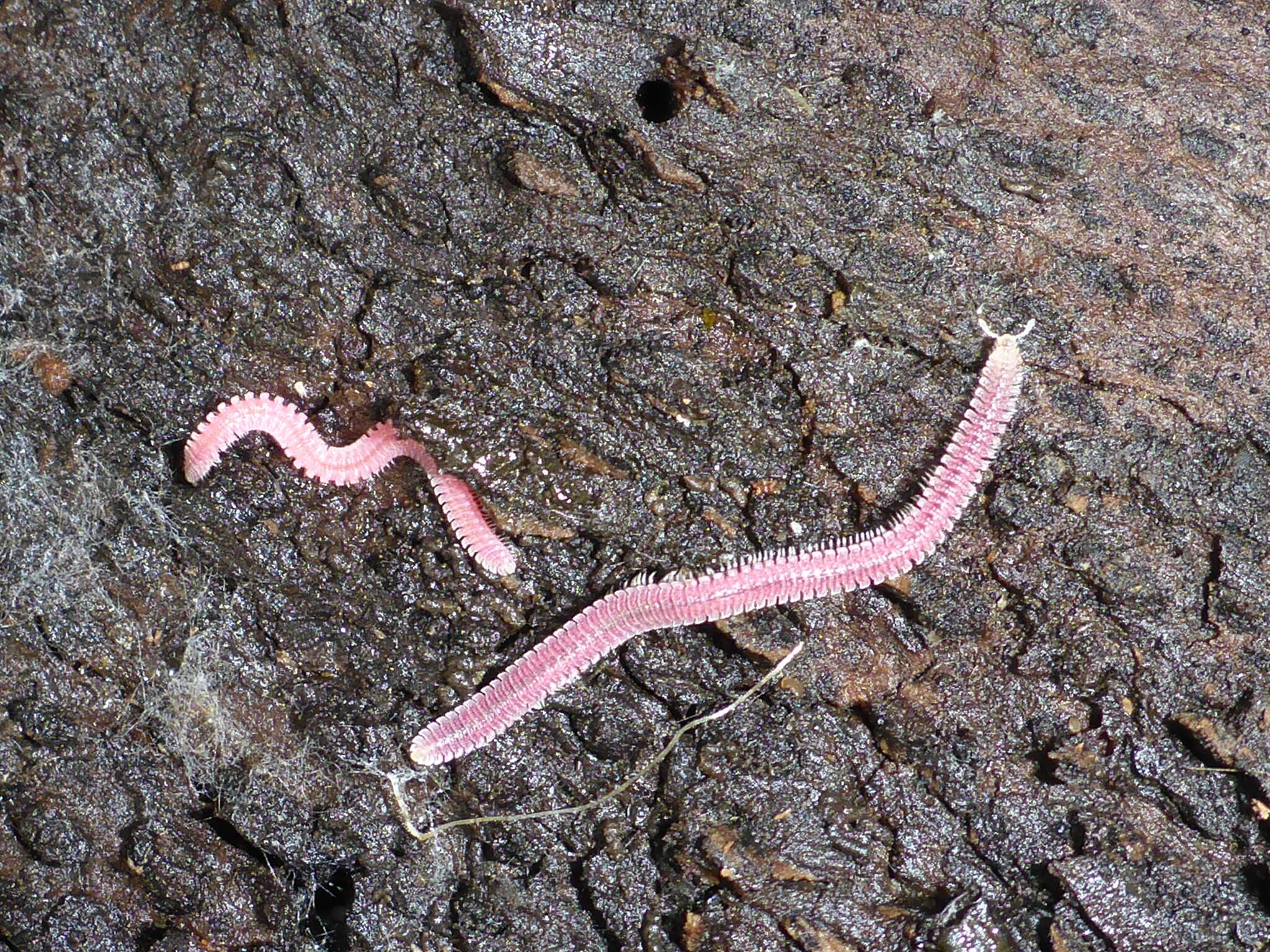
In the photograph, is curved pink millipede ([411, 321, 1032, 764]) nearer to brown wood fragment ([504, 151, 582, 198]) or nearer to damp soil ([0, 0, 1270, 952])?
damp soil ([0, 0, 1270, 952])

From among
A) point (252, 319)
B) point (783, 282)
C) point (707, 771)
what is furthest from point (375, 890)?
point (783, 282)

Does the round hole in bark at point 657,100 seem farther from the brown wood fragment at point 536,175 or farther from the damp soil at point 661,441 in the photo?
the brown wood fragment at point 536,175

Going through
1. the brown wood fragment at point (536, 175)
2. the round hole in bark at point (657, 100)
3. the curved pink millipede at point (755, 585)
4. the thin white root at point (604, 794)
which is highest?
the round hole in bark at point (657, 100)

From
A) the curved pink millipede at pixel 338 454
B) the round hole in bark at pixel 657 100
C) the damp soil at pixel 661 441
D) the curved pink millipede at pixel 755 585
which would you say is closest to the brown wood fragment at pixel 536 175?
the damp soil at pixel 661 441

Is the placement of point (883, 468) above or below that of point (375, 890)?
above

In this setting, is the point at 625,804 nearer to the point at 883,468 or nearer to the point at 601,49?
the point at 883,468
